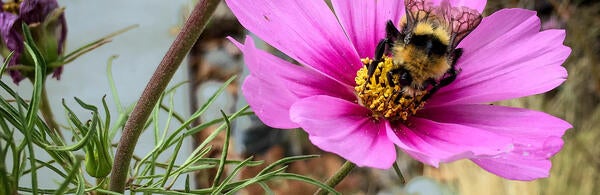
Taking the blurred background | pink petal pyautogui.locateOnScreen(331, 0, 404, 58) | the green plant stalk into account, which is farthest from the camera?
the blurred background

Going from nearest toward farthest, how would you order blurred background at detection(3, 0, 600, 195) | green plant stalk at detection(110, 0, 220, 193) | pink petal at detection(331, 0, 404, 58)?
1. green plant stalk at detection(110, 0, 220, 193)
2. pink petal at detection(331, 0, 404, 58)
3. blurred background at detection(3, 0, 600, 195)

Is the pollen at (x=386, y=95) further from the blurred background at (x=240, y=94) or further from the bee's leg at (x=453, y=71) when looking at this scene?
the blurred background at (x=240, y=94)

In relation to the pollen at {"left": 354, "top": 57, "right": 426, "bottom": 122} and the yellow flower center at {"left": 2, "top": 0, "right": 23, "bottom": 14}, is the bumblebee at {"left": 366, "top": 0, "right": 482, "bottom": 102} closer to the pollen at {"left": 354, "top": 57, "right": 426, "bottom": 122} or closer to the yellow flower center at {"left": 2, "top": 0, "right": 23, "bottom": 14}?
the pollen at {"left": 354, "top": 57, "right": 426, "bottom": 122}

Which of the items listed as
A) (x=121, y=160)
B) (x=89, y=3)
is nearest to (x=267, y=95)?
(x=121, y=160)

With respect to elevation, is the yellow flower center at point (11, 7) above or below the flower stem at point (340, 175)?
above

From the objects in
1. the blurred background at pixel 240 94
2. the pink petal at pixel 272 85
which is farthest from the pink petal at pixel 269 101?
the blurred background at pixel 240 94

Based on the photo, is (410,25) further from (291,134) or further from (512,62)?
(291,134)

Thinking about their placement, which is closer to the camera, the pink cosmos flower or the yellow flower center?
the pink cosmos flower

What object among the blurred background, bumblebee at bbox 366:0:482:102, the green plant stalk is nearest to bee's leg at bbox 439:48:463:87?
bumblebee at bbox 366:0:482:102
